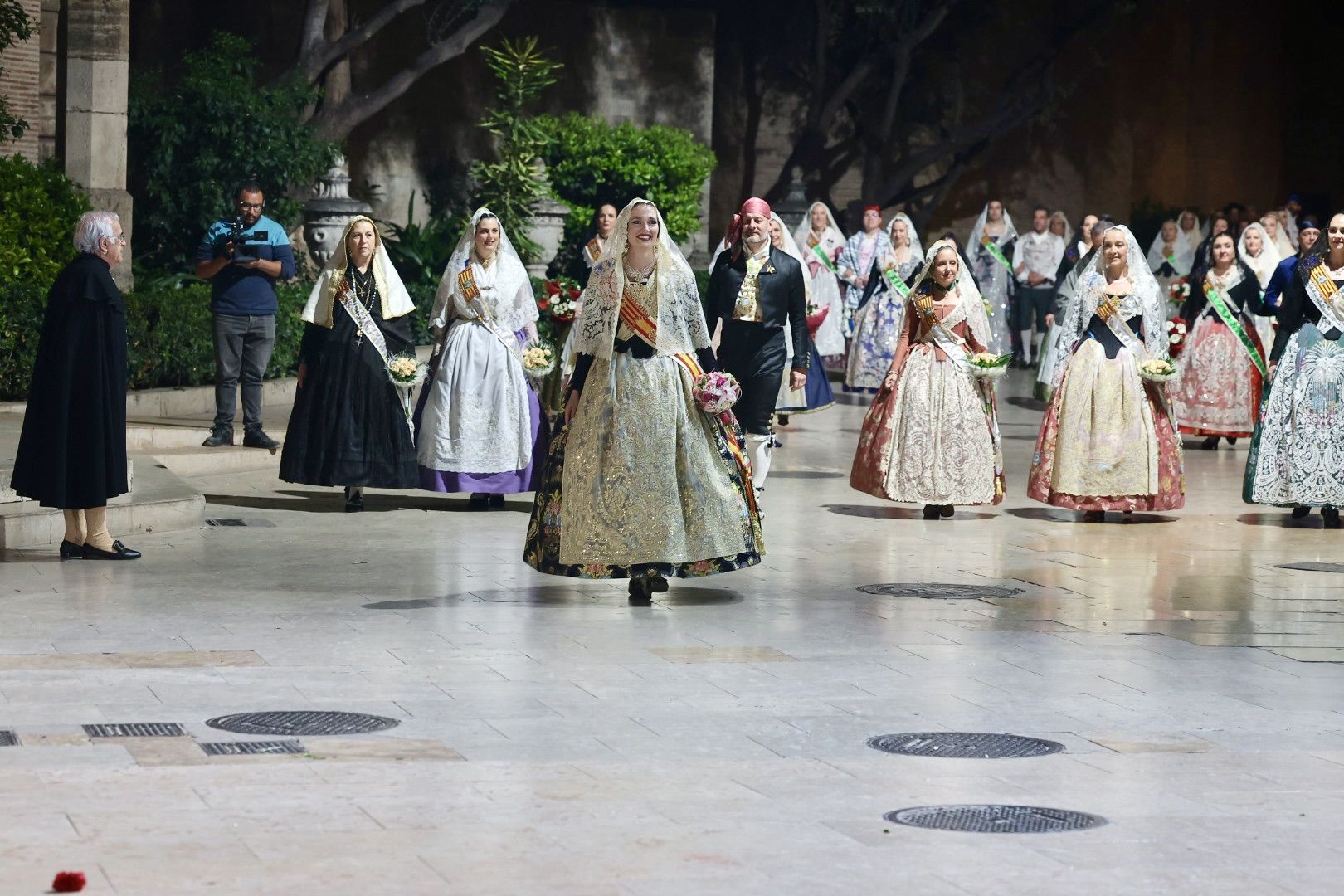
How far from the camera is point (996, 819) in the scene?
5926 mm

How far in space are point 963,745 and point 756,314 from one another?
625 centimetres

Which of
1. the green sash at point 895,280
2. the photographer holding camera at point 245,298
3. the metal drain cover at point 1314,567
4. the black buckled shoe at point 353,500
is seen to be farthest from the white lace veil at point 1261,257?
the black buckled shoe at point 353,500

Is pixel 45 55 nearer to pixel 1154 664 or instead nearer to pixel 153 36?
pixel 153 36

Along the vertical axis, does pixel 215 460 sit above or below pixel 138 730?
above

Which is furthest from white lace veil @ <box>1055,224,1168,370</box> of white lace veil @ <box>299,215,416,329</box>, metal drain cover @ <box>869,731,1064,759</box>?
metal drain cover @ <box>869,731,1064,759</box>

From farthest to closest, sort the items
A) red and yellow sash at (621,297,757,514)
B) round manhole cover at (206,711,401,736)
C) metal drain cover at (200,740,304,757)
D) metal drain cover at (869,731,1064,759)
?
1. red and yellow sash at (621,297,757,514)
2. round manhole cover at (206,711,401,736)
3. metal drain cover at (869,731,1064,759)
4. metal drain cover at (200,740,304,757)

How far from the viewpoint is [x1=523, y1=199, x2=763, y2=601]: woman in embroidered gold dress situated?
9438 mm

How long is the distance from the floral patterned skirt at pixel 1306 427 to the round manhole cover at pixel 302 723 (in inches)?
285

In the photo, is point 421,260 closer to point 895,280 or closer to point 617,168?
point 617,168

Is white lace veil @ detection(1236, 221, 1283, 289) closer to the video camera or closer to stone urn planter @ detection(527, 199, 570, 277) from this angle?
the video camera

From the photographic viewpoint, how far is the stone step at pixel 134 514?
11031 millimetres

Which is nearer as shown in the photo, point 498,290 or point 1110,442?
point 1110,442

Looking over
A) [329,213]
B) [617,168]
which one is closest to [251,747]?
[329,213]

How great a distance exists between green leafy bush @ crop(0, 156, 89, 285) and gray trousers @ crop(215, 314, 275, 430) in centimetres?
190
